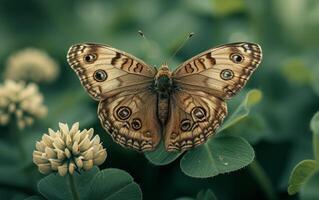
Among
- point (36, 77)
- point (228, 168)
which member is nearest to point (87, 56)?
point (228, 168)

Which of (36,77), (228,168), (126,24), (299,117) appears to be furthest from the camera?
(126,24)

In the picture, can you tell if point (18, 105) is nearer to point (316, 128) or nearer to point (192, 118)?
point (192, 118)

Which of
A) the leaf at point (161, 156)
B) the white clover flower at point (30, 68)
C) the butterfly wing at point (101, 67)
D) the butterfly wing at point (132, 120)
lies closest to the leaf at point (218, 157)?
the leaf at point (161, 156)

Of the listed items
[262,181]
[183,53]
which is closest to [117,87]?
[262,181]

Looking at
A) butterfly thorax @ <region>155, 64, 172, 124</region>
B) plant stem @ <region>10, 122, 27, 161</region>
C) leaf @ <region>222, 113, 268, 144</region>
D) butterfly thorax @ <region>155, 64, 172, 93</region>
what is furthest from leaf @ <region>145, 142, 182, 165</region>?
plant stem @ <region>10, 122, 27, 161</region>

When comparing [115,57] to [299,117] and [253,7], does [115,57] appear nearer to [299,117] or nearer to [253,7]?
[299,117]

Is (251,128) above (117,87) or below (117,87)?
below
